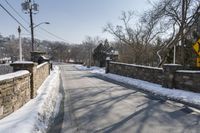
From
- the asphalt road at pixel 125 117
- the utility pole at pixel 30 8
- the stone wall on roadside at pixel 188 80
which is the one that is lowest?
the asphalt road at pixel 125 117

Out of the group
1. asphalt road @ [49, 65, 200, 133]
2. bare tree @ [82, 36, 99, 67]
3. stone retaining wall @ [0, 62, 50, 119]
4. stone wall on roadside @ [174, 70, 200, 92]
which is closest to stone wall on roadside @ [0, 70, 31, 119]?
stone retaining wall @ [0, 62, 50, 119]

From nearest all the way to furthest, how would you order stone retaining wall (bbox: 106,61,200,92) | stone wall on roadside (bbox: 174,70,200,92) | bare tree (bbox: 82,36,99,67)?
stone wall on roadside (bbox: 174,70,200,92) < stone retaining wall (bbox: 106,61,200,92) < bare tree (bbox: 82,36,99,67)

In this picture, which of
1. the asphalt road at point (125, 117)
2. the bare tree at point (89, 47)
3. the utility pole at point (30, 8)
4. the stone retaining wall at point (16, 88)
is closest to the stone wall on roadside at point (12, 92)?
the stone retaining wall at point (16, 88)

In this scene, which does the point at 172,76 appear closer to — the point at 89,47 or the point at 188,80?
the point at 188,80

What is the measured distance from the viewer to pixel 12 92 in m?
6.41

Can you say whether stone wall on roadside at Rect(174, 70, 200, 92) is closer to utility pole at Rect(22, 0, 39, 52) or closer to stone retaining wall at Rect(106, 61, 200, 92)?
stone retaining wall at Rect(106, 61, 200, 92)

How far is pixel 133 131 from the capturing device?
5.59 m

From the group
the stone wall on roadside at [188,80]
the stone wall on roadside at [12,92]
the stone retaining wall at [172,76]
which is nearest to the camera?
the stone wall on roadside at [12,92]

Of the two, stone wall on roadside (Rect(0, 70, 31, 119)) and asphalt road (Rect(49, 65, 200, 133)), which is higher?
stone wall on roadside (Rect(0, 70, 31, 119))

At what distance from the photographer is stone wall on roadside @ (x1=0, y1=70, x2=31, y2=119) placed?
5.71 m

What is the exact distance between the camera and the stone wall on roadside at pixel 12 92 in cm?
571

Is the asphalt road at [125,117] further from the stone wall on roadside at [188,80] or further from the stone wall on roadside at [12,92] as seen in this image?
the stone wall on roadside at [188,80]

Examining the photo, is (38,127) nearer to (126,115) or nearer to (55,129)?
(55,129)

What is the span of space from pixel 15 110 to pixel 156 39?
3098cm
